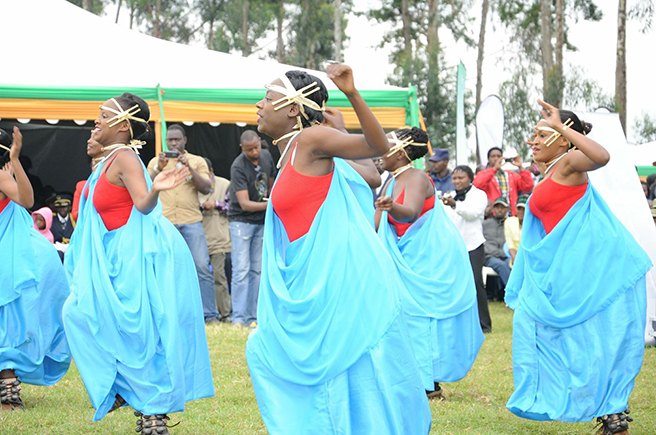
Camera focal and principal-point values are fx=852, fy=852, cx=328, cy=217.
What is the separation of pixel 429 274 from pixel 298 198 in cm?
319

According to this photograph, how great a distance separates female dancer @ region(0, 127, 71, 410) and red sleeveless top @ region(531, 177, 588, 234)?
3578mm

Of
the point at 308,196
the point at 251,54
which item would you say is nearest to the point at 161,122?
the point at 308,196

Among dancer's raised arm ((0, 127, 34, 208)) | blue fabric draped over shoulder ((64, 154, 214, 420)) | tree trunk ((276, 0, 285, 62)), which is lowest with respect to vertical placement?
blue fabric draped over shoulder ((64, 154, 214, 420))

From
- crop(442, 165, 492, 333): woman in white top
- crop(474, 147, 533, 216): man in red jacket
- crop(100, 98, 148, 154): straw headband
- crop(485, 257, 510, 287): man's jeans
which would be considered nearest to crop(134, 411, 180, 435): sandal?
crop(100, 98, 148, 154): straw headband

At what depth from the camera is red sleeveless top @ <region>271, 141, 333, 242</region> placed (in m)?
3.94

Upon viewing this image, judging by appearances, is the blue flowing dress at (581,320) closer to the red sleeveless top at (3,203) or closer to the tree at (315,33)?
the red sleeveless top at (3,203)

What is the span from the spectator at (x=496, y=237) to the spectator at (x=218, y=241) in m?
4.25

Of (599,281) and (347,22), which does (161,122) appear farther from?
(347,22)

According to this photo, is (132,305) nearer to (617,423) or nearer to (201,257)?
(617,423)

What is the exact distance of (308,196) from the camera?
12.9 feet

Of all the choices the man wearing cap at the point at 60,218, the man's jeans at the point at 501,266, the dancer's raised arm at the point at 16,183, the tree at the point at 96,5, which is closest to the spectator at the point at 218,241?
the man wearing cap at the point at 60,218

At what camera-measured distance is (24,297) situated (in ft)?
20.6

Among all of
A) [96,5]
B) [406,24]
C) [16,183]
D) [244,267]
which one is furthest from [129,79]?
[96,5]

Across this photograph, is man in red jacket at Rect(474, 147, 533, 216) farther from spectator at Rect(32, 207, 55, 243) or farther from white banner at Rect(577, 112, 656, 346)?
spectator at Rect(32, 207, 55, 243)
